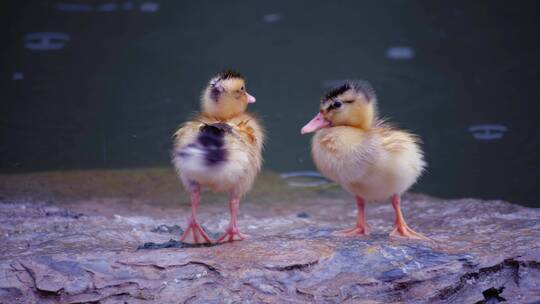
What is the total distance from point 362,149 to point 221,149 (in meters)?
0.68

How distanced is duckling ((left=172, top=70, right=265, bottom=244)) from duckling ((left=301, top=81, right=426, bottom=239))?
346 mm

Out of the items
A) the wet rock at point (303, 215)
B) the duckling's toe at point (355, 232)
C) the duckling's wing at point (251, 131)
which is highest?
the duckling's wing at point (251, 131)

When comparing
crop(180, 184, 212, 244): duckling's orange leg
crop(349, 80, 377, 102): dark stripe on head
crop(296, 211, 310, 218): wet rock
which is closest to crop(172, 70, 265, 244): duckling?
crop(180, 184, 212, 244): duckling's orange leg

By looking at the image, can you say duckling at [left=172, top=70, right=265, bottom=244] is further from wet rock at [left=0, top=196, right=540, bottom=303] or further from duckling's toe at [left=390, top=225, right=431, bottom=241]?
duckling's toe at [left=390, top=225, right=431, bottom=241]

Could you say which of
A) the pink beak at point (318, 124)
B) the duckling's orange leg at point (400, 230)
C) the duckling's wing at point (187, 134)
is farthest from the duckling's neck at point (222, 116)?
the duckling's orange leg at point (400, 230)

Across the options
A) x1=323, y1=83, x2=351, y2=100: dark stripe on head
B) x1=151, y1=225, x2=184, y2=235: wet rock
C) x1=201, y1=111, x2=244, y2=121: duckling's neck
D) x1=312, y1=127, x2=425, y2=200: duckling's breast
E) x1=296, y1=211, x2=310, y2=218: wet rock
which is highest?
x1=323, y1=83, x2=351, y2=100: dark stripe on head

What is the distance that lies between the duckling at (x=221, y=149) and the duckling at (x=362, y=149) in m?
0.35

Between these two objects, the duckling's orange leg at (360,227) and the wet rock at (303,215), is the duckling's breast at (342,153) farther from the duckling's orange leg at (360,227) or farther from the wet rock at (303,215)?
the wet rock at (303,215)

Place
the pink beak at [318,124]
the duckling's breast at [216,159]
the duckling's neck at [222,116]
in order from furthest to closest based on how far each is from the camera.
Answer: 1. the duckling's neck at [222,116]
2. the pink beak at [318,124]
3. the duckling's breast at [216,159]

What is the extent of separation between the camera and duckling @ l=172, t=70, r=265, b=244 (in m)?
3.21

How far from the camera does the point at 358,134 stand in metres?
3.47

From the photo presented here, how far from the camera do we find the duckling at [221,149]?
127 inches

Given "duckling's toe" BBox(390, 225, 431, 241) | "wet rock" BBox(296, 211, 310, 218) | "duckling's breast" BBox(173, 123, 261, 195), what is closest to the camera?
"duckling's breast" BBox(173, 123, 261, 195)

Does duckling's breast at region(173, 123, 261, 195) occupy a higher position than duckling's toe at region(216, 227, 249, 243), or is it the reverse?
duckling's breast at region(173, 123, 261, 195)
